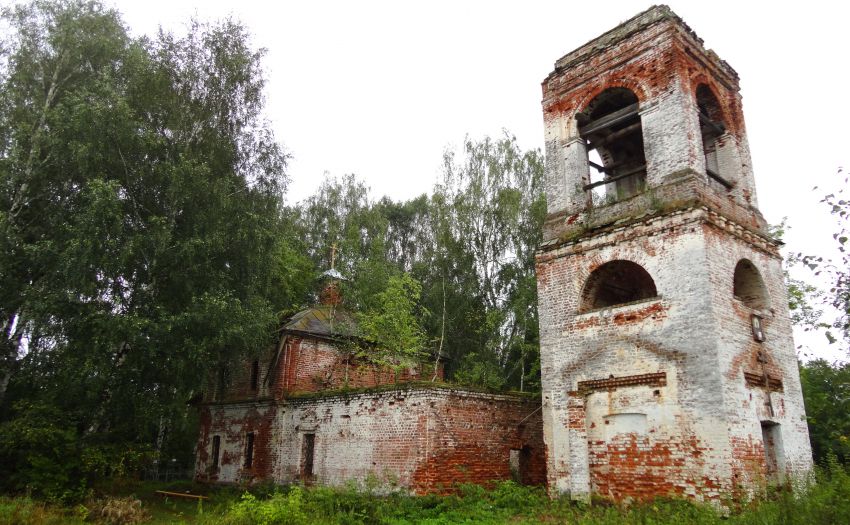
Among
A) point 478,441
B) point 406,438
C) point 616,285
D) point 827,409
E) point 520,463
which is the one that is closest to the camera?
point 406,438

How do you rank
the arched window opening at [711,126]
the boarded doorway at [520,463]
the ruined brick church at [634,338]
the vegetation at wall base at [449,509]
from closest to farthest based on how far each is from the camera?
the vegetation at wall base at [449,509], the ruined brick church at [634,338], the arched window opening at [711,126], the boarded doorway at [520,463]

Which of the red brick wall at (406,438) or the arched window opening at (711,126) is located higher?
the arched window opening at (711,126)

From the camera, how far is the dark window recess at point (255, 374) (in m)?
17.4

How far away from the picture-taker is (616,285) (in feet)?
39.3

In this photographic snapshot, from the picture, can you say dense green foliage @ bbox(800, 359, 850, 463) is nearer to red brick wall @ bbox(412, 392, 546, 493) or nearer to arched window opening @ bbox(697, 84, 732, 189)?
arched window opening @ bbox(697, 84, 732, 189)

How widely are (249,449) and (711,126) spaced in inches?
564

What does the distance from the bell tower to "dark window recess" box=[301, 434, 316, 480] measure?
21.1ft

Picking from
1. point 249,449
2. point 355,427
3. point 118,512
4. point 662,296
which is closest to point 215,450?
point 249,449

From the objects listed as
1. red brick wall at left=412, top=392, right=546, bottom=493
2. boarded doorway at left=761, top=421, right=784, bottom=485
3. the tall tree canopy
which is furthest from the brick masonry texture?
boarded doorway at left=761, top=421, right=784, bottom=485

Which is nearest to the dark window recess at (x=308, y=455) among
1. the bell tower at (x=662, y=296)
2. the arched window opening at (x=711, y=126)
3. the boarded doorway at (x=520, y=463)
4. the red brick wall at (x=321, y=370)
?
the red brick wall at (x=321, y=370)

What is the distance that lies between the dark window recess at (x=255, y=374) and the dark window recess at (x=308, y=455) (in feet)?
12.1

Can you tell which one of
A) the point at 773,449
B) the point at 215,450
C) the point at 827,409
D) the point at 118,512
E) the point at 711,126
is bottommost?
the point at 118,512

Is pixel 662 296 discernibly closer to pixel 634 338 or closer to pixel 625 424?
pixel 634 338

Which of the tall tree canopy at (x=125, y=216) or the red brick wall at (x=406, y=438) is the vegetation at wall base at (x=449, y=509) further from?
the tall tree canopy at (x=125, y=216)
